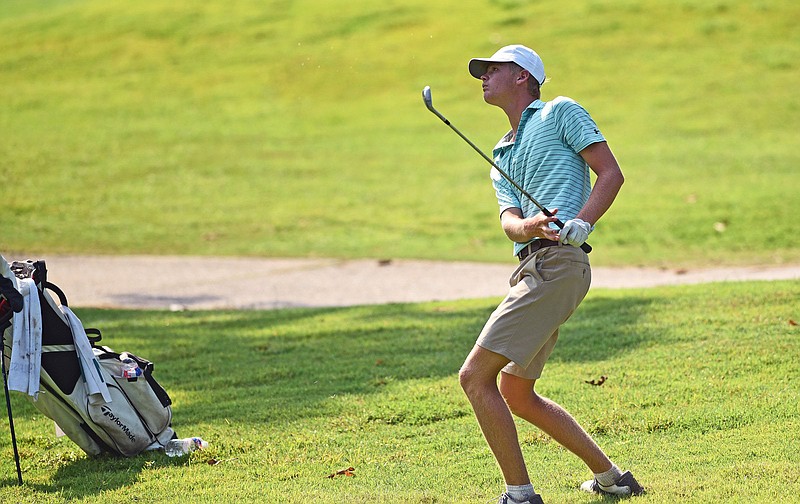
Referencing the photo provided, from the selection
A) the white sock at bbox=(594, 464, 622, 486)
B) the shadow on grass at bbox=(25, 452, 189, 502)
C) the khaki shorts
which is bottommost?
the shadow on grass at bbox=(25, 452, 189, 502)

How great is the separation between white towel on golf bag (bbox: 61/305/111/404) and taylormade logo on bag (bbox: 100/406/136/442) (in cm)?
5

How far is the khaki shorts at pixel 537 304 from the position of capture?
4.27 metres

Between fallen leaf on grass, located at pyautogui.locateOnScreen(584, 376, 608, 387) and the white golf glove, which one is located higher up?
the white golf glove

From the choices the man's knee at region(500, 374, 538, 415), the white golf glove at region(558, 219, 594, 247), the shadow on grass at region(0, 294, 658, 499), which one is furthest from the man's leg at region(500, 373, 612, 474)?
the shadow on grass at region(0, 294, 658, 499)

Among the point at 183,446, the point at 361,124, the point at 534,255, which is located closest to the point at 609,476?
the point at 534,255

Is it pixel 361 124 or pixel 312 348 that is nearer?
pixel 312 348

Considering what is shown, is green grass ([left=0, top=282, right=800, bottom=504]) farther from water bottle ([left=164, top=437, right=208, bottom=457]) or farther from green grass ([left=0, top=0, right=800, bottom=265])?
green grass ([left=0, top=0, right=800, bottom=265])

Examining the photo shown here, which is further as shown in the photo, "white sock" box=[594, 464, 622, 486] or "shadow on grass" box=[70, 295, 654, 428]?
"shadow on grass" box=[70, 295, 654, 428]

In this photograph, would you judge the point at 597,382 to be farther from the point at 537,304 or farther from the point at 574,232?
the point at 574,232

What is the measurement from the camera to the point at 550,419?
4523 millimetres

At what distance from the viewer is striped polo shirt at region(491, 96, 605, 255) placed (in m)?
4.30

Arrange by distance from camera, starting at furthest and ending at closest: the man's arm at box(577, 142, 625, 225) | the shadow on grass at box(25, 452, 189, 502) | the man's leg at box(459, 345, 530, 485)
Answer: the shadow on grass at box(25, 452, 189, 502) → the man's leg at box(459, 345, 530, 485) → the man's arm at box(577, 142, 625, 225)

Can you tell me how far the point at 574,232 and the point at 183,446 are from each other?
2.80m

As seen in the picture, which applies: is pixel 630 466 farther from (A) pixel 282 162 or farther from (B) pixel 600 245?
(A) pixel 282 162
